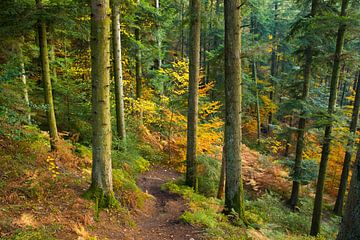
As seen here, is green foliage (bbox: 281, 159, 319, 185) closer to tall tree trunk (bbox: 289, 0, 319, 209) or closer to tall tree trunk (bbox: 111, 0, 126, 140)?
tall tree trunk (bbox: 289, 0, 319, 209)

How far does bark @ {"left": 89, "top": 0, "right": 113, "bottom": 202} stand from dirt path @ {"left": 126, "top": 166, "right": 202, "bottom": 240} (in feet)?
3.84

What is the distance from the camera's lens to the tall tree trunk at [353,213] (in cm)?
212

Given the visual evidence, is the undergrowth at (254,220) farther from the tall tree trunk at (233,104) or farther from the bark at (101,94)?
the bark at (101,94)

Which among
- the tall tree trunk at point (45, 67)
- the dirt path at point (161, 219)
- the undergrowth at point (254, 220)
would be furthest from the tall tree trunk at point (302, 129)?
the tall tree trunk at point (45, 67)

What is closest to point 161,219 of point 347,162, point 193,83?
point 193,83

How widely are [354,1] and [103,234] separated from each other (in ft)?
35.7

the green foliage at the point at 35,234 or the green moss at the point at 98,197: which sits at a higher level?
the green foliage at the point at 35,234

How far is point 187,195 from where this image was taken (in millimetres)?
8875

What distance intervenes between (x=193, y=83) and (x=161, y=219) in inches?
179

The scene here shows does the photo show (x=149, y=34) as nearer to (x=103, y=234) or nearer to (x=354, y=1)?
(x=354, y=1)

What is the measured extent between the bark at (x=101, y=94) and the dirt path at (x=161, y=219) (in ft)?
3.84

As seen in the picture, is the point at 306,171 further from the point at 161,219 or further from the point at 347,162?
the point at 161,219

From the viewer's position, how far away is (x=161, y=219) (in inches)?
275

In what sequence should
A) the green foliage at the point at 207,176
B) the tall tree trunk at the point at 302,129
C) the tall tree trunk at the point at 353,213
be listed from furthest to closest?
1. the tall tree trunk at the point at 302,129
2. the green foliage at the point at 207,176
3. the tall tree trunk at the point at 353,213
